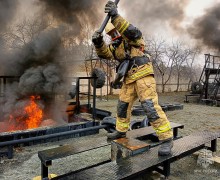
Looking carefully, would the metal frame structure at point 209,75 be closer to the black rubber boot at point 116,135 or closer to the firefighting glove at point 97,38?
the black rubber boot at point 116,135

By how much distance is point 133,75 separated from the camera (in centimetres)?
309

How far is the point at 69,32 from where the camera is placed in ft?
19.6

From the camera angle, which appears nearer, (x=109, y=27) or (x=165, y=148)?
(x=165, y=148)

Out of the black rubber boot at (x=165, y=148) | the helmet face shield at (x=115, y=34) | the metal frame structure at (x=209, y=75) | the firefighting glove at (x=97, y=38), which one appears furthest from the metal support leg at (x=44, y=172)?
the metal frame structure at (x=209, y=75)

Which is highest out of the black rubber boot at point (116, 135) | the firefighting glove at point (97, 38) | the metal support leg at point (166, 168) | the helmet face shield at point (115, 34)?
the helmet face shield at point (115, 34)

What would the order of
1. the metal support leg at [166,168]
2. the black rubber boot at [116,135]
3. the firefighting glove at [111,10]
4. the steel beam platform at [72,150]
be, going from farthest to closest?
the black rubber boot at [116,135] < the metal support leg at [166,168] < the firefighting glove at [111,10] < the steel beam platform at [72,150]

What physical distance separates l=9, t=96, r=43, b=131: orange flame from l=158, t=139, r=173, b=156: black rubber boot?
11.5 ft

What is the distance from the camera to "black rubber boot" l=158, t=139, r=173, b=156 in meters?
2.91

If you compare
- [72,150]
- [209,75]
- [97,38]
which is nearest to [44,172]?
[72,150]

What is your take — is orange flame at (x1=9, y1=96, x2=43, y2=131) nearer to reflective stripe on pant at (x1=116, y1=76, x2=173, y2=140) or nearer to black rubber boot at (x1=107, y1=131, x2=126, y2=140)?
black rubber boot at (x1=107, y1=131, x2=126, y2=140)

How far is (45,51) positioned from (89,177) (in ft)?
13.6

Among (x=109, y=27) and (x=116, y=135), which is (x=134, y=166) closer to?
(x=116, y=135)

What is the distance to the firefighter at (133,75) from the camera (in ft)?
9.43

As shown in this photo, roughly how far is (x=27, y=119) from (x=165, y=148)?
12.2 feet
